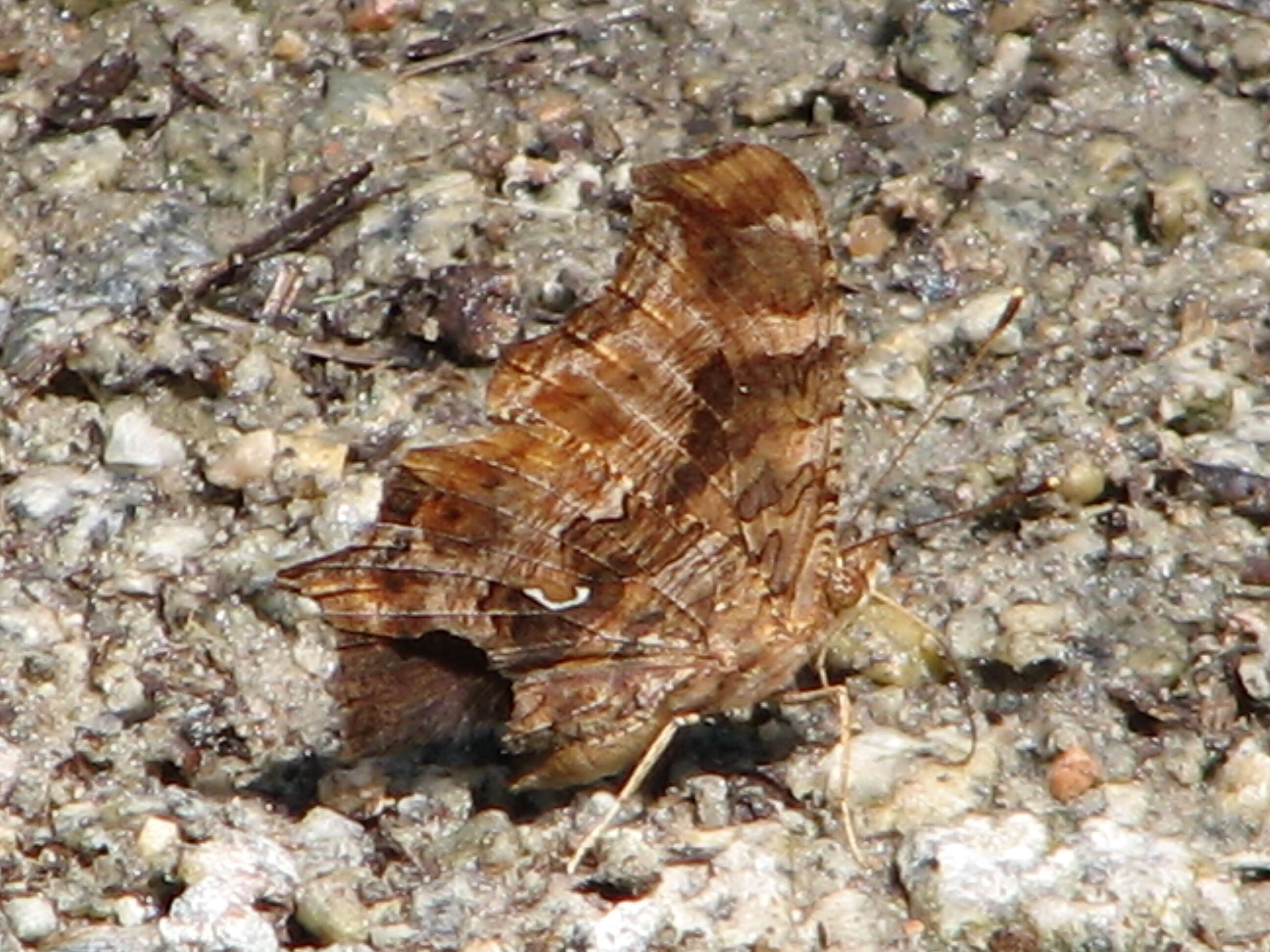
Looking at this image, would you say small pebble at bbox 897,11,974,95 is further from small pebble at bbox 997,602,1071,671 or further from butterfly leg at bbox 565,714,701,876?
butterfly leg at bbox 565,714,701,876

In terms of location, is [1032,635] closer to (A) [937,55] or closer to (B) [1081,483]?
(B) [1081,483]

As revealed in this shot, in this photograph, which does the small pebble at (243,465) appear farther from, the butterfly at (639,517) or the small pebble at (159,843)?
the small pebble at (159,843)

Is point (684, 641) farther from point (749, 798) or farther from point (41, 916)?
point (41, 916)

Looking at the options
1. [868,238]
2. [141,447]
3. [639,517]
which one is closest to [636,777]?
[639,517]

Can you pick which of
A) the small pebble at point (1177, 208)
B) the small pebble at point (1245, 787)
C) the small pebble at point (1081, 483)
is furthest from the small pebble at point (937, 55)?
the small pebble at point (1245, 787)

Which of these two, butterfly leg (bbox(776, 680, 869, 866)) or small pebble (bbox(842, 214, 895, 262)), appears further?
small pebble (bbox(842, 214, 895, 262))

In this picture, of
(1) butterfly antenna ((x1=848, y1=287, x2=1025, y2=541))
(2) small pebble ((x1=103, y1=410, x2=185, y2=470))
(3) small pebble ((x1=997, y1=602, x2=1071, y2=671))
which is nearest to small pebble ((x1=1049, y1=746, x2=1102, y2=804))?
(3) small pebble ((x1=997, y1=602, x2=1071, y2=671))

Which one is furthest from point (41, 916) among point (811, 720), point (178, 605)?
point (811, 720)

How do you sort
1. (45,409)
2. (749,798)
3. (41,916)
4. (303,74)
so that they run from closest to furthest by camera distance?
(41,916) < (749,798) < (45,409) < (303,74)
